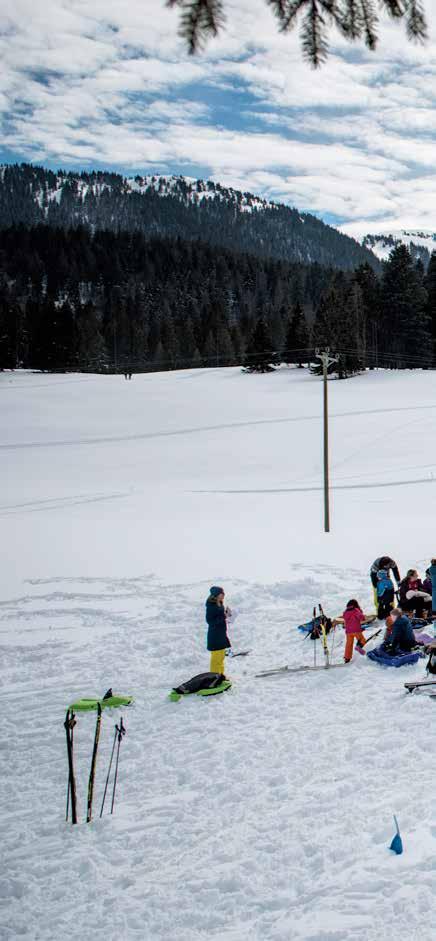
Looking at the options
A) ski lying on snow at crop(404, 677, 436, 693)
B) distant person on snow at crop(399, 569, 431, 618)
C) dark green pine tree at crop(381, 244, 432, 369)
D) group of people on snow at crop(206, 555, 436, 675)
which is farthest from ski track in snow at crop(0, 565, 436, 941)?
dark green pine tree at crop(381, 244, 432, 369)

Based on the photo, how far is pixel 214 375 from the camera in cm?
7844

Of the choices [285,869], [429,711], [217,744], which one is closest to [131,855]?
[285,869]

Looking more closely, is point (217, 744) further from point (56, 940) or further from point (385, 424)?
point (385, 424)

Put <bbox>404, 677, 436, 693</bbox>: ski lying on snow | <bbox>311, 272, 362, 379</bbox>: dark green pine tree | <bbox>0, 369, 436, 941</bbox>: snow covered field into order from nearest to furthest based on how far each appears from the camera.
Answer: <bbox>0, 369, 436, 941</bbox>: snow covered field
<bbox>404, 677, 436, 693</bbox>: ski lying on snow
<bbox>311, 272, 362, 379</bbox>: dark green pine tree

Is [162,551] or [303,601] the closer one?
[303,601]

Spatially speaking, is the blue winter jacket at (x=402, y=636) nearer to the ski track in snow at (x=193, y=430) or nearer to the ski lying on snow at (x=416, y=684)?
the ski lying on snow at (x=416, y=684)

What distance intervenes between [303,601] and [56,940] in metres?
11.2

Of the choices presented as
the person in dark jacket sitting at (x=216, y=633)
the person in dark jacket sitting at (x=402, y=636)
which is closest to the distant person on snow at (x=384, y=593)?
the person in dark jacket sitting at (x=402, y=636)

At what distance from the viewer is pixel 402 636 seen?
1083 cm

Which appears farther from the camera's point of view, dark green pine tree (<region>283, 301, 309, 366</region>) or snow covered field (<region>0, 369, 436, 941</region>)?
dark green pine tree (<region>283, 301, 309, 366</region>)

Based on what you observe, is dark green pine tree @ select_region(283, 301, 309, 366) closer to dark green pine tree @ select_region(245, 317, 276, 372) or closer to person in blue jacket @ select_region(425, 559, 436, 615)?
dark green pine tree @ select_region(245, 317, 276, 372)

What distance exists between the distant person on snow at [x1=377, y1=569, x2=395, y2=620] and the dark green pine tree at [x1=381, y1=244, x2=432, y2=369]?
6532 centimetres

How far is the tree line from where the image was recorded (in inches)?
2896

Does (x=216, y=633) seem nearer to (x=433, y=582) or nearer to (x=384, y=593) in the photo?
Result: (x=384, y=593)
